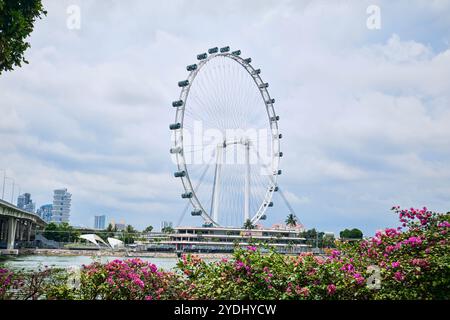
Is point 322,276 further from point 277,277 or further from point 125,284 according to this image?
point 125,284

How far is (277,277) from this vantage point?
7.75m

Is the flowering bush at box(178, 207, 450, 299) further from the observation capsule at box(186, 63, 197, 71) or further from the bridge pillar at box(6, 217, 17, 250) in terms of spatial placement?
the bridge pillar at box(6, 217, 17, 250)

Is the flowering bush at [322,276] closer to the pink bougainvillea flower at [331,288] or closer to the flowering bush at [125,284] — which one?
the pink bougainvillea flower at [331,288]

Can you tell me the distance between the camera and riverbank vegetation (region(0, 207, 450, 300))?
7.64m

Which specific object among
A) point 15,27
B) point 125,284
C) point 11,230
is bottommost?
point 125,284

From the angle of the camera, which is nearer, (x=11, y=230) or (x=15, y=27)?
(x=15, y=27)

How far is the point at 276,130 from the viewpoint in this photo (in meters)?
67.0

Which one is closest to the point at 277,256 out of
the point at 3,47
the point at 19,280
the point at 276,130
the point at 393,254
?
the point at 393,254

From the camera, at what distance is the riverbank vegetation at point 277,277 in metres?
7.64

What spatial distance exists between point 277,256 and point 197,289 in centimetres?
148

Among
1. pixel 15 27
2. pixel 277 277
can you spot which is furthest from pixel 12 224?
pixel 277 277

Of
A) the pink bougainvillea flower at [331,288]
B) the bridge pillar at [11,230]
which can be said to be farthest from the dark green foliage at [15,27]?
the bridge pillar at [11,230]

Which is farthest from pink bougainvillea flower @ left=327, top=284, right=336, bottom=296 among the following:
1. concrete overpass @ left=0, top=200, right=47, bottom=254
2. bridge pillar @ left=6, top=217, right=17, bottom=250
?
bridge pillar @ left=6, top=217, right=17, bottom=250
